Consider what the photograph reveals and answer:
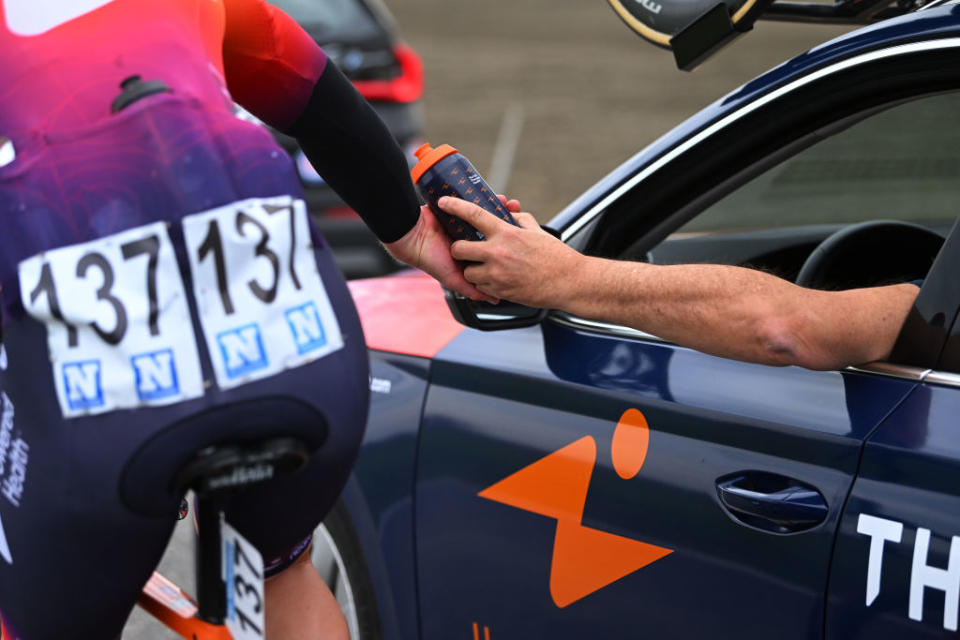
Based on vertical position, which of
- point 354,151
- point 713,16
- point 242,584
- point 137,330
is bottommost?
point 242,584

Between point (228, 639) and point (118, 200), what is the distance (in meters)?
0.65

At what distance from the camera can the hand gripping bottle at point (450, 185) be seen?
209 centimetres

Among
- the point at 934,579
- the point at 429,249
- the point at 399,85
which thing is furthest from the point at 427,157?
the point at 399,85

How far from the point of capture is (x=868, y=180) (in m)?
3.68

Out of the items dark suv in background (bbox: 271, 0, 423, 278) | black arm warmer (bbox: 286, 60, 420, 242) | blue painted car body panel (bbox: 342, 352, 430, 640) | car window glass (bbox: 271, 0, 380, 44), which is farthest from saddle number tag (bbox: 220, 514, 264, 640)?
car window glass (bbox: 271, 0, 380, 44)

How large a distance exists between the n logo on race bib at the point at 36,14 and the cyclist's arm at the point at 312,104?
1.04 ft

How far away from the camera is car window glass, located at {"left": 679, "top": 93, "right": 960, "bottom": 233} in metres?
2.53

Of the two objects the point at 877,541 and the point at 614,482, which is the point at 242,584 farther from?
the point at 877,541

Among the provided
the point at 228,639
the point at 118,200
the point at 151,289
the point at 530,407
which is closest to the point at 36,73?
the point at 118,200

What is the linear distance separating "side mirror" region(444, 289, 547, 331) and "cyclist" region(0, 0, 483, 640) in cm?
68

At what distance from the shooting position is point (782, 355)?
6.37ft

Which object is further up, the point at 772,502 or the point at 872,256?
the point at 872,256

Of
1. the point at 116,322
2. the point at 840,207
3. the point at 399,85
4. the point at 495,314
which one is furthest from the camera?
the point at 399,85

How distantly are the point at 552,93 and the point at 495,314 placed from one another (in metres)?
14.0
